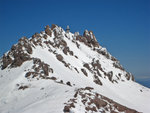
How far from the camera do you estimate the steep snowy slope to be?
17.9 m

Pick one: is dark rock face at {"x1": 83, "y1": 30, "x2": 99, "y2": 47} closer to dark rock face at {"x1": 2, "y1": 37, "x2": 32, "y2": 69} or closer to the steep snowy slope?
the steep snowy slope

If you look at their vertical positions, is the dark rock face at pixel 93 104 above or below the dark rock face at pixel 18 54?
below

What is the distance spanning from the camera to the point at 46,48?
51.4 metres

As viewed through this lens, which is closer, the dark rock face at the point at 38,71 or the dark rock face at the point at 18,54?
the dark rock face at the point at 38,71

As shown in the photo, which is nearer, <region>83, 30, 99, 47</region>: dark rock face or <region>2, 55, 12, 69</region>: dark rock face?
<region>2, 55, 12, 69</region>: dark rock face

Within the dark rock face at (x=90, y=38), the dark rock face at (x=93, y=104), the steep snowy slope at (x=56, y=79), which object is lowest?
the dark rock face at (x=93, y=104)

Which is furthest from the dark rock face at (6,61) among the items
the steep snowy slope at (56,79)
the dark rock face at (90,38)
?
the dark rock face at (90,38)

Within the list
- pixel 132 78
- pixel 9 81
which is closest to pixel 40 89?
pixel 9 81

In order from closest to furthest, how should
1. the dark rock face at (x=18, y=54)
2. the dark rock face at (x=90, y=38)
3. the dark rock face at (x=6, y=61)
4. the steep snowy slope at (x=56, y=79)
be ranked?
the steep snowy slope at (x=56, y=79) < the dark rock face at (x=18, y=54) < the dark rock face at (x=6, y=61) < the dark rock face at (x=90, y=38)

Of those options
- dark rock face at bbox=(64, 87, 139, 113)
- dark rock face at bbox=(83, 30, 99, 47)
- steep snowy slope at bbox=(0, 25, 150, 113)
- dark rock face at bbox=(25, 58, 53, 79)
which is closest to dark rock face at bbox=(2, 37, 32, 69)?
steep snowy slope at bbox=(0, 25, 150, 113)

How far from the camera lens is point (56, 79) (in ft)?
114

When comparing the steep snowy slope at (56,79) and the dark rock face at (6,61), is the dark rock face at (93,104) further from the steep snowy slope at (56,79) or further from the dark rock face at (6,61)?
the dark rock face at (6,61)

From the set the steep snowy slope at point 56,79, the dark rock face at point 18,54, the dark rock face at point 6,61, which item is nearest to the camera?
A: the steep snowy slope at point 56,79

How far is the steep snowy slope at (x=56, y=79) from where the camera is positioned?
1786 centimetres
